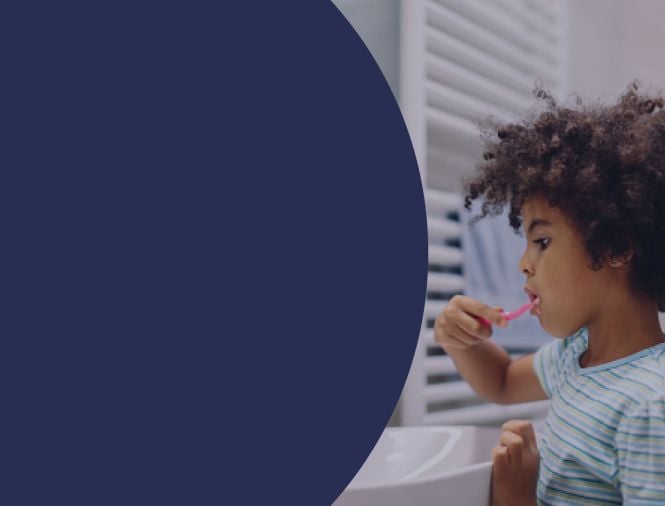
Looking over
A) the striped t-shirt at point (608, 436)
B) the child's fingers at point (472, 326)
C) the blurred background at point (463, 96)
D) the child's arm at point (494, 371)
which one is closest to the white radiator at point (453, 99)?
the blurred background at point (463, 96)

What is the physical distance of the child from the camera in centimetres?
70

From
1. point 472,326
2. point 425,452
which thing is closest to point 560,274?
point 472,326

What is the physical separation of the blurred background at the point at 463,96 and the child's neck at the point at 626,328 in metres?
0.40

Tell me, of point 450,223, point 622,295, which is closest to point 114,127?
point 622,295

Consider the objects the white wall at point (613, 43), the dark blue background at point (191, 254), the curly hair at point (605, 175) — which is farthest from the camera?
the white wall at point (613, 43)

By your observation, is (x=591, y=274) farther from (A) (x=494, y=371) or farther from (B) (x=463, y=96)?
(B) (x=463, y=96)

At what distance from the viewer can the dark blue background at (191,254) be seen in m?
0.46

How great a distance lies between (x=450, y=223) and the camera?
4.09ft

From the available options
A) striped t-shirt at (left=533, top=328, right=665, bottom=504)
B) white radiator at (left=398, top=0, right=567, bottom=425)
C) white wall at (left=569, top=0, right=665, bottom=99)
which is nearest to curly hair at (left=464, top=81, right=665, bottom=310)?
striped t-shirt at (left=533, top=328, right=665, bottom=504)

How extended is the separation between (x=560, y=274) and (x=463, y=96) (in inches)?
25.6

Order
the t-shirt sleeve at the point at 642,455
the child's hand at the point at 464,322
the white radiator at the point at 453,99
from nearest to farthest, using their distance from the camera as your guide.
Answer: the t-shirt sleeve at the point at 642,455 → the child's hand at the point at 464,322 → the white radiator at the point at 453,99

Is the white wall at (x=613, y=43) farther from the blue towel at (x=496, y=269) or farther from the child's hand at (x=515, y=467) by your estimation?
the child's hand at (x=515, y=467)

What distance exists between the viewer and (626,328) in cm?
78

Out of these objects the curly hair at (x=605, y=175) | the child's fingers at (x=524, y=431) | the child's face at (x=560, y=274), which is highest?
the curly hair at (x=605, y=175)
